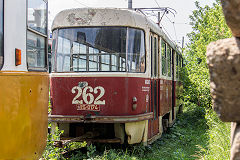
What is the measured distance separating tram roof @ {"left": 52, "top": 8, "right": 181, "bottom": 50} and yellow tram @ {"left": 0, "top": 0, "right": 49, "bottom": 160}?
2089 mm

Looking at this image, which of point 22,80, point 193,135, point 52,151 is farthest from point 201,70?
point 22,80

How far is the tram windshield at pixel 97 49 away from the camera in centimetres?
691

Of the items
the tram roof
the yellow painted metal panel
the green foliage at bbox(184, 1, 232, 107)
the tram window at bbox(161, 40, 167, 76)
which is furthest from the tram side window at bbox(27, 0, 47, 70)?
the green foliage at bbox(184, 1, 232, 107)

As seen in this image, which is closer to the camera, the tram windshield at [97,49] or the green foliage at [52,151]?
the green foliage at [52,151]

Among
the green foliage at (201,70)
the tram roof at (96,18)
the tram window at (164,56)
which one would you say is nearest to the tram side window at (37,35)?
the tram roof at (96,18)

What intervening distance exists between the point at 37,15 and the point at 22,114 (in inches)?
57.7

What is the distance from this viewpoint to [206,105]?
43.3 feet

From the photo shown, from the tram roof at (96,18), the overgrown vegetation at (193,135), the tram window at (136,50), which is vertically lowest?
the overgrown vegetation at (193,135)

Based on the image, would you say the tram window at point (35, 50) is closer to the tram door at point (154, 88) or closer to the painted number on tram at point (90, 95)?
the painted number on tram at point (90, 95)

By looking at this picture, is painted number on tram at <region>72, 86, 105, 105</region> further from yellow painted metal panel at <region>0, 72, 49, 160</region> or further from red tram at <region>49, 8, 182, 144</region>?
yellow painted metal panel at <region>0, 72, 49, 160</region>

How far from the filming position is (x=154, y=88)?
8.23 meters

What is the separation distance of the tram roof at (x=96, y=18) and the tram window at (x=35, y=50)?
6.99 ft

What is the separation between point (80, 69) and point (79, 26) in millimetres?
875

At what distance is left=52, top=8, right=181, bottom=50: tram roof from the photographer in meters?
6.98
